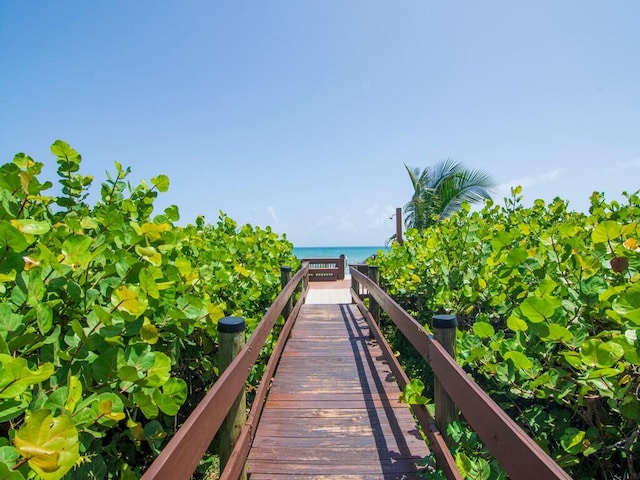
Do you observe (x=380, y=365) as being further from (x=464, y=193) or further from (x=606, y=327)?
(x=464, y=193)

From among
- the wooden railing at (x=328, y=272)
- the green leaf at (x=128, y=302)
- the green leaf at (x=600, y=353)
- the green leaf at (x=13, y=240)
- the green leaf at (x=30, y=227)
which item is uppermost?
the green leaf at (x=30, y=227)

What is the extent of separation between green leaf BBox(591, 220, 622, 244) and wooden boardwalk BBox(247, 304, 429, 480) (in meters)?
1.74

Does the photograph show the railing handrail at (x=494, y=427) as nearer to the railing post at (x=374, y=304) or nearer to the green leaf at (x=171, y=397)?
the green leaf at (x=171, y=397)

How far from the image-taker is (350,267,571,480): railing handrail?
3.34 feet

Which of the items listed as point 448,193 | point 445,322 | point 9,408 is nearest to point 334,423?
point 445,322

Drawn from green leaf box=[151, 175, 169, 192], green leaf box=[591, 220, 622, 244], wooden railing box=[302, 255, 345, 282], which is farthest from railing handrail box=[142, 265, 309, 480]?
wooden railing box=[302, 255, 345, 282]

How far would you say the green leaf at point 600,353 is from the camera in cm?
117

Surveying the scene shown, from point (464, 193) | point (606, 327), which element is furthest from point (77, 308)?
point (464, 193)

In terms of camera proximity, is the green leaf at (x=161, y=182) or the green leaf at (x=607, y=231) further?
the green leaf at (x=161, y=182)

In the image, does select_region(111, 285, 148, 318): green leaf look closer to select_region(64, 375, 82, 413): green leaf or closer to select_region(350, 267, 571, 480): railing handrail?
select_region(64, 375, 82, 413): green leaf

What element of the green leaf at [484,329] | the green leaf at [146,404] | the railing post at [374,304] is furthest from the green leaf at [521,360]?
the railing post at [374,304]

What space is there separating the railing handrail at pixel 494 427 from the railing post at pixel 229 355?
43.4 inches

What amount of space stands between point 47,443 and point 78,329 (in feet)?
1.33

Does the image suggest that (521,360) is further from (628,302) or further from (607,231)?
(607,231)
